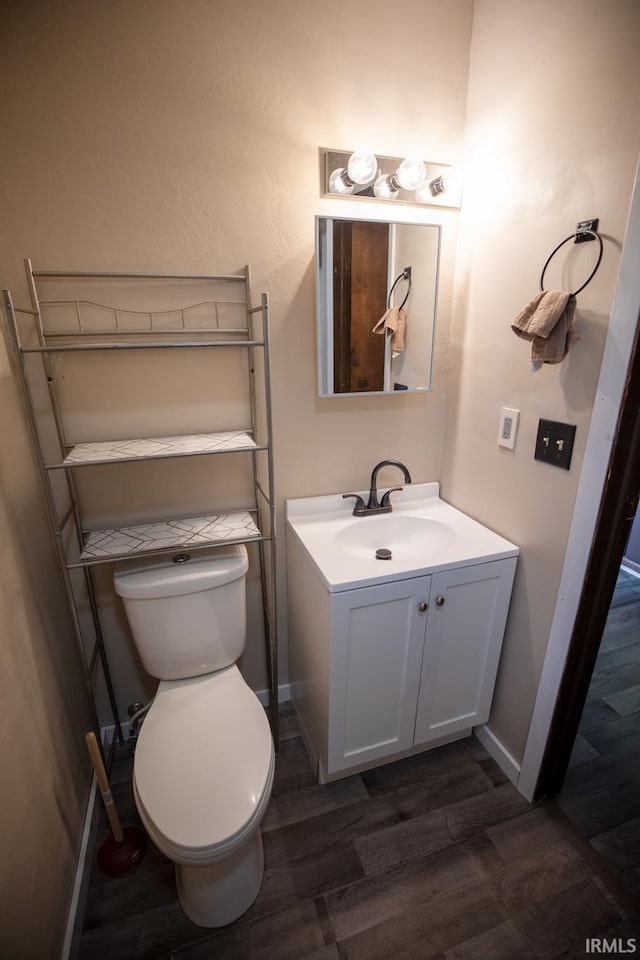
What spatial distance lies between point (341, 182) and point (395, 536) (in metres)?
1.25

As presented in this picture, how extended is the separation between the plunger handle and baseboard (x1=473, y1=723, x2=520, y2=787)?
1.33 meters

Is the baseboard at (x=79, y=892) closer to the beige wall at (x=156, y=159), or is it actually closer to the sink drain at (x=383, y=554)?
the beige wall at (x=156, y=159)

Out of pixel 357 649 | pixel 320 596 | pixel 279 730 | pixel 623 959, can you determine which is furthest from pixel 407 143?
pixel 623 959

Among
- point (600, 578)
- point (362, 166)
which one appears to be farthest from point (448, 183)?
point (600, 578)

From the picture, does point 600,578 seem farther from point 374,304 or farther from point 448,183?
point 448,183

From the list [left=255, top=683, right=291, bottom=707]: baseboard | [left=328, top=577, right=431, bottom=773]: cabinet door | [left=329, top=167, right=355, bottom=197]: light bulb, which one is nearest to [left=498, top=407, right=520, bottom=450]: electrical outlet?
[left=328, top=577, right=431, bottom=773]: cabinet door

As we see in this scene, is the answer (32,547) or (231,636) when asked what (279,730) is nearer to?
(231,636)

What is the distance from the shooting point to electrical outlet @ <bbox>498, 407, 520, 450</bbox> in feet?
4.66

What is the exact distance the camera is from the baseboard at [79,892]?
3.68 feet

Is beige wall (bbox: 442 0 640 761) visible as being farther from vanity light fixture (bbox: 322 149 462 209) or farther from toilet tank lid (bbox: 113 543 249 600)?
toilet tank lid (bbox: 113 543 249 600)

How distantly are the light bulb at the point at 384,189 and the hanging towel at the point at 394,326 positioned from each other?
357 mm

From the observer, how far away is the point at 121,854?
1350mm

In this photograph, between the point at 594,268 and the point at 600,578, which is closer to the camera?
the point at 594,268

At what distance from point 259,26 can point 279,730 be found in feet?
7.97
